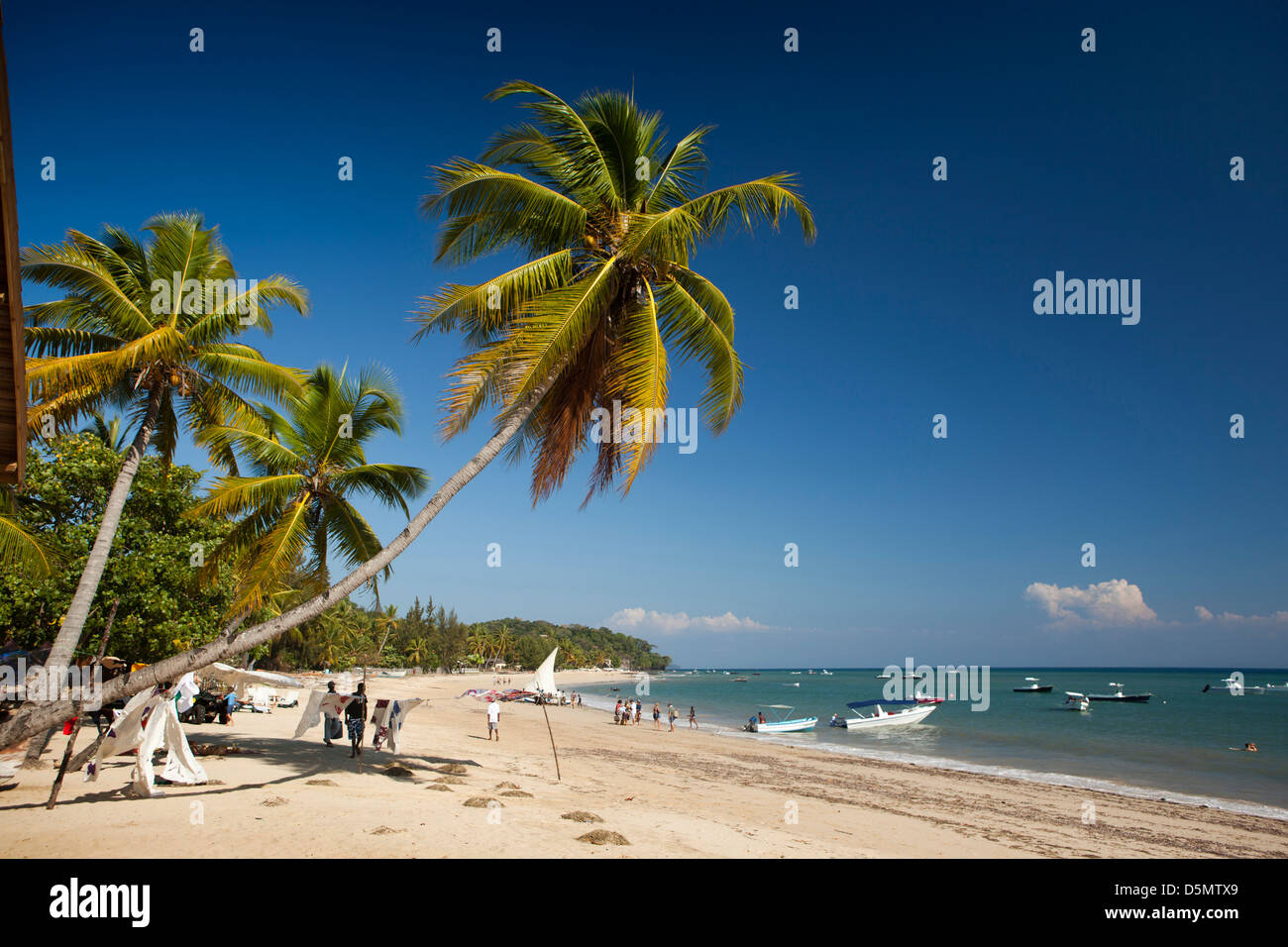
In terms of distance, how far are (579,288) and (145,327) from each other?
715cm

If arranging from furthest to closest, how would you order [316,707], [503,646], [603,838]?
[503,646], [316,707], [603,838]

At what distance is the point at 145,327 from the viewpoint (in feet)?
34.4

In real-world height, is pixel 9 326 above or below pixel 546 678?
above

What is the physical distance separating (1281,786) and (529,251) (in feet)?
107

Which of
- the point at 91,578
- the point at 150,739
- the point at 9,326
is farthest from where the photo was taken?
the point at 150,739

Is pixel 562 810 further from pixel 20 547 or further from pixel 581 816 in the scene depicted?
pixel 20 547

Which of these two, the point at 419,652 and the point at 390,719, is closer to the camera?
the point at 390,719

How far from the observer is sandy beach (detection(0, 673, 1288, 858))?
25.2 feet

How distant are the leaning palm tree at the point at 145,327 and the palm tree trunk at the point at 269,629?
9.99ft

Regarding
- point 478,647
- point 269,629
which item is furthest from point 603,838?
point 478,647

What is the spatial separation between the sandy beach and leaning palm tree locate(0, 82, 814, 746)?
3.25 metres

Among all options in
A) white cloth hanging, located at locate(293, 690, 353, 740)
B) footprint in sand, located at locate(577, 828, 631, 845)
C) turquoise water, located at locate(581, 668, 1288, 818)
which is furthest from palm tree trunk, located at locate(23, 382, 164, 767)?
turquoise water, located at locate(581, 668, 1288, 818)
